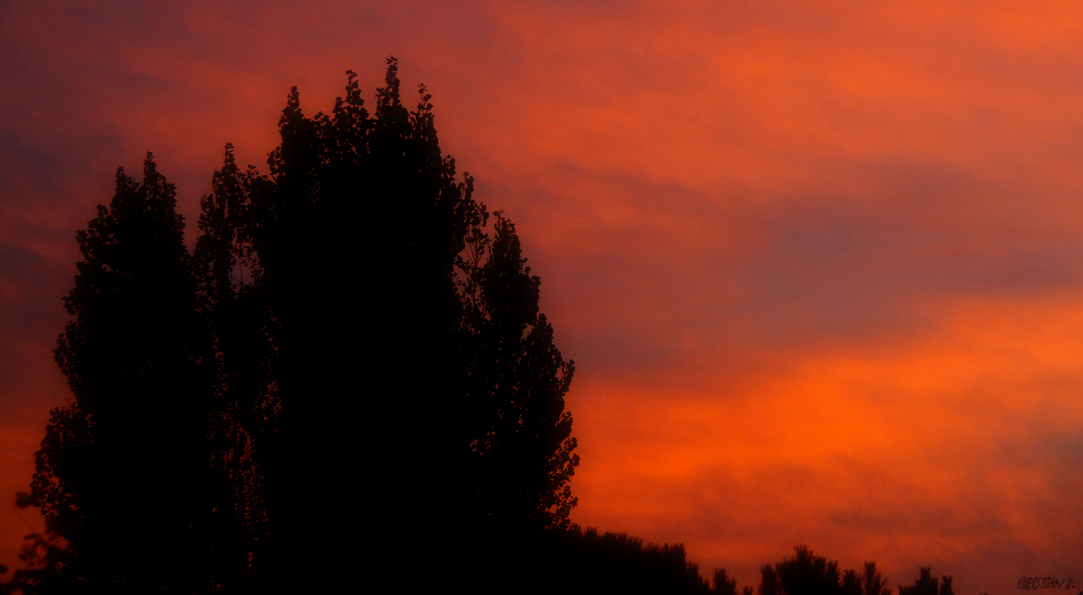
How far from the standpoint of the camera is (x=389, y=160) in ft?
64.9

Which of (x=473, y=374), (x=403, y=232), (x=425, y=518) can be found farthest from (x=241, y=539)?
(x=403, y=232)

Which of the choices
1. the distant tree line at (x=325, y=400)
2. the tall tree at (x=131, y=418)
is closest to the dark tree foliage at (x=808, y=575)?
the distant tree line at (x=325, y=400)

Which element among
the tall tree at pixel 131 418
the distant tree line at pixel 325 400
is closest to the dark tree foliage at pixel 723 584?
the distant tree line at pixel 325 400

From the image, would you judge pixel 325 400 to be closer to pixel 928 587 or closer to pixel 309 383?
pixel 309 383

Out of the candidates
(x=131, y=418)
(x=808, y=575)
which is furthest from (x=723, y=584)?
Result: (x=131, y=418)

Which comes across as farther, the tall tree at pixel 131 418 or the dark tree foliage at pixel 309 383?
the tall tree at pixel 131 418

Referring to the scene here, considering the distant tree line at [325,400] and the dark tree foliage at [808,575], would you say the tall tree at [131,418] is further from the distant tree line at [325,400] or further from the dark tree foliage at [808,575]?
the dark tree foliage at [808,575]

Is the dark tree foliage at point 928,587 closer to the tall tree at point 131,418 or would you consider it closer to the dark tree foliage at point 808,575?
the dark tree foliage at point 808,575

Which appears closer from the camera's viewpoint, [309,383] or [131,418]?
[309,383]

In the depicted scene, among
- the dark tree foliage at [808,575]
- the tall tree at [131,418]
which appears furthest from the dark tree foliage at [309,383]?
the dark tree foliage at [808,575]

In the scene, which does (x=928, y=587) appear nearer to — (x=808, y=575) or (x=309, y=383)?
(x=808, y=575)

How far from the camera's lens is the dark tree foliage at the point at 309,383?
1831 cm

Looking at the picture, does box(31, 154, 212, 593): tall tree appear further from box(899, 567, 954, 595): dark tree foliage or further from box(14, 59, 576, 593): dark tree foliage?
box(899, 567, 954, 595): dark tree foliage

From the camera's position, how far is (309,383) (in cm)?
1853
